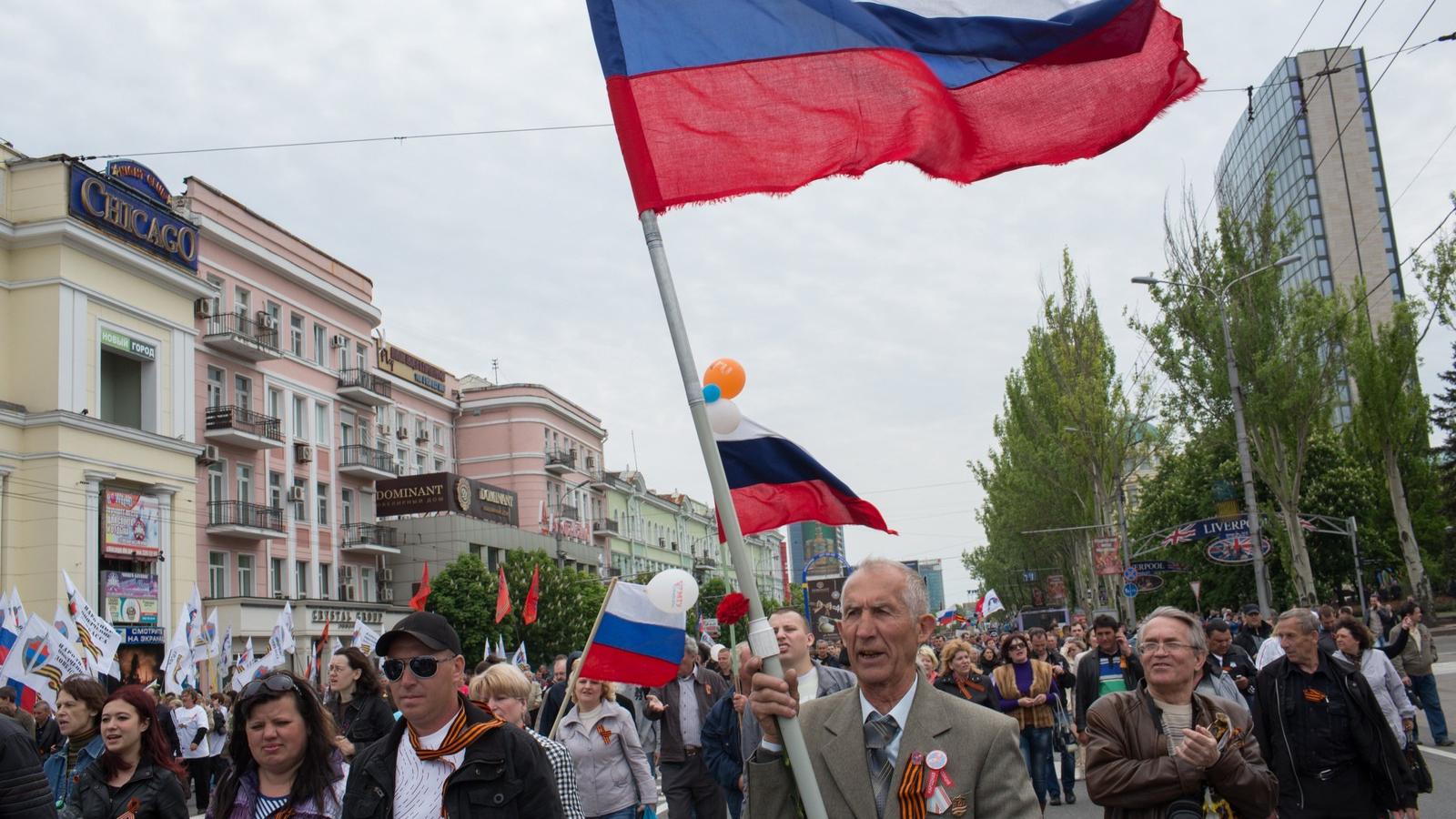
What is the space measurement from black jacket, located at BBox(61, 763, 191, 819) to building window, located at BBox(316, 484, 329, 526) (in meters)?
45.7

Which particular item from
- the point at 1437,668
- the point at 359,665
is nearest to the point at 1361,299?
the point at 1437,668

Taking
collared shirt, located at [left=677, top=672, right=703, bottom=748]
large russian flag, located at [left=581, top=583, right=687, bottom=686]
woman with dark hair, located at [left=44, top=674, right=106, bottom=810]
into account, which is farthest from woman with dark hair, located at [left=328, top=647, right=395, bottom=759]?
collared shirt, located at [left=677, top=672, right=703, bottom=748]

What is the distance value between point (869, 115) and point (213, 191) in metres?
42.2

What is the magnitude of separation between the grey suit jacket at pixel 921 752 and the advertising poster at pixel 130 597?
34161mm

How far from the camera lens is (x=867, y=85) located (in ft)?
18.1

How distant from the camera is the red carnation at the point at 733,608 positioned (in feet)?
13.8

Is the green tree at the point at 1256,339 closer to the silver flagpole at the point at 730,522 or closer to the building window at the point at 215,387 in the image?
the building window at the point at 215,387

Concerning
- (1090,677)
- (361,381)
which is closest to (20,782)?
(1090,677)

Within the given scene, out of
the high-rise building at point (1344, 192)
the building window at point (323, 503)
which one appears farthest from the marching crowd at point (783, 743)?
the high-rise building at point (1344, 192)

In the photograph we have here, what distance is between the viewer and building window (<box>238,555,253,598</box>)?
4328cm

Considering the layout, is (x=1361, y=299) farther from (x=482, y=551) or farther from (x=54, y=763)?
(x=54, y=763)

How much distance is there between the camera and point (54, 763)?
7.54 m

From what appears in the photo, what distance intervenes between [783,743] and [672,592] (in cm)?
534

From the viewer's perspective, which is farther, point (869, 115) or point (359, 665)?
point (359, 665)
